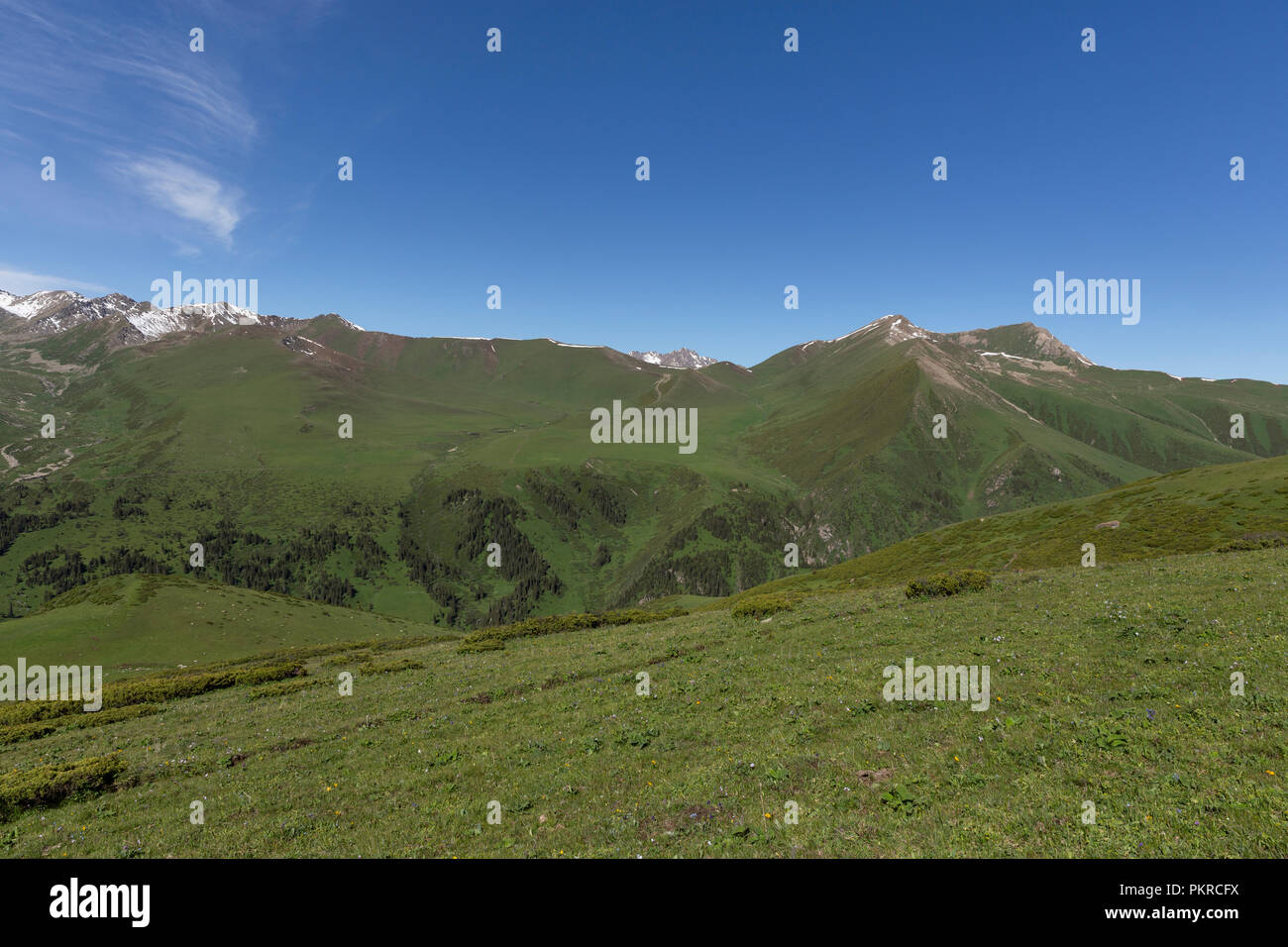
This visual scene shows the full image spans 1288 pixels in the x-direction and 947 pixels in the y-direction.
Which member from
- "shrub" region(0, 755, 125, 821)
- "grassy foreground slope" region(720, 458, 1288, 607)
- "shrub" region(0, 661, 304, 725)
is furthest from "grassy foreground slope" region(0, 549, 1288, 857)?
"grassy foreground slope" region(720, 458, 1288, 607)

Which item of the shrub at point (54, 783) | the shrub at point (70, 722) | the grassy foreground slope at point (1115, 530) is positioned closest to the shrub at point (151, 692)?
the shrub at point (70, 722)

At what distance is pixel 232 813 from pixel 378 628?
108 m

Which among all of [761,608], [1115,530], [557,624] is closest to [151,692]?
[557,624]

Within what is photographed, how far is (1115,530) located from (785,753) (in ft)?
234

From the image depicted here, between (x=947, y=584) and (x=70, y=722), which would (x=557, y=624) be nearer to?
(x=70, y=722)

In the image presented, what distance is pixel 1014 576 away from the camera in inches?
1453

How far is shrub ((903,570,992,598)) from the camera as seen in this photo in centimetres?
3444

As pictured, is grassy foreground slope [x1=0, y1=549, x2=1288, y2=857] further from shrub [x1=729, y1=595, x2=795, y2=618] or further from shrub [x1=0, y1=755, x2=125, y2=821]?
shrub [x1=729, y1=595, x2=795, y2=618]

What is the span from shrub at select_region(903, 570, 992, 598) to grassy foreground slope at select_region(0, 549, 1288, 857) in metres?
4.27

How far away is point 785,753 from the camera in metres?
15.9

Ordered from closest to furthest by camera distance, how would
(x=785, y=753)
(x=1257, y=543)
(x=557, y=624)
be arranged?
(x=785, y=753)
(x=1257, y=543)
(x=557, y=624)

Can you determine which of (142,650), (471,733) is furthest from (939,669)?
(142,650)

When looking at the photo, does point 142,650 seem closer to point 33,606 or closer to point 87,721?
point 87,721

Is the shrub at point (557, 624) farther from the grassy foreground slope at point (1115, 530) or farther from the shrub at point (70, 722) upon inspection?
the shrub at point (70, 722)
